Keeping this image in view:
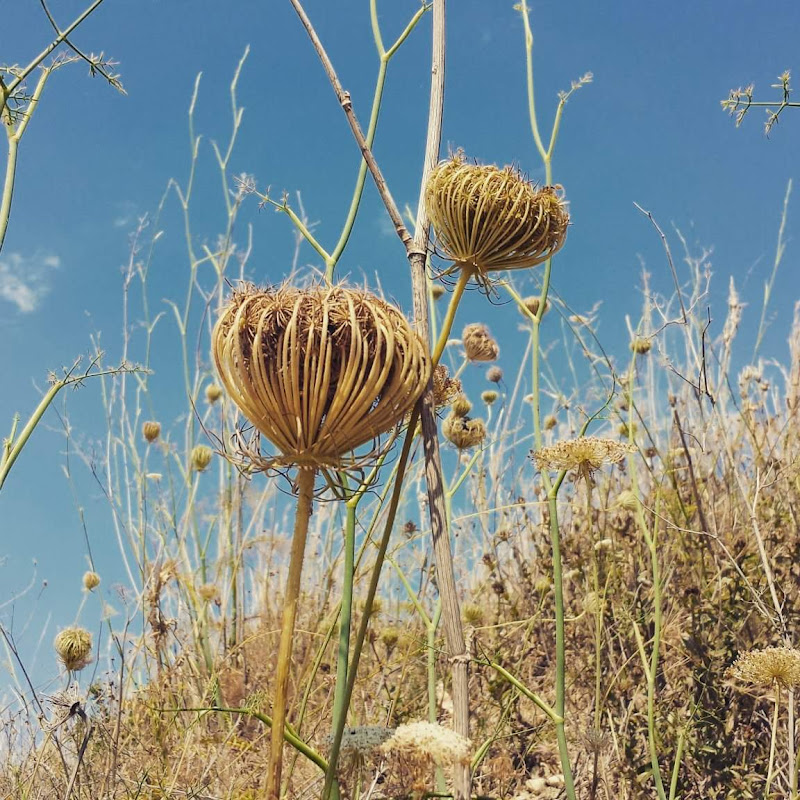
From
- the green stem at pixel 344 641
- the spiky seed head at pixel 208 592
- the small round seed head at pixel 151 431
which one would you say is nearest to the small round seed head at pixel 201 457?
the small round seed head at pixel 151 431

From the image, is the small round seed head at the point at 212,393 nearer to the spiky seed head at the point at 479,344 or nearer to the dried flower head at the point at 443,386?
the spiky seed head at the point at 479,344

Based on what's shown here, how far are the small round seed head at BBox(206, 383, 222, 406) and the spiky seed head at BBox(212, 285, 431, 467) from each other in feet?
10.3

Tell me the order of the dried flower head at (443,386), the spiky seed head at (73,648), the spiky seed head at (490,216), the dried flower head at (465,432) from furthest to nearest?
the dried flower head at (465,432) < the spiky seed head at (73,648) < the dried flower head at (443,386) < the spiky seed head at (490,216)

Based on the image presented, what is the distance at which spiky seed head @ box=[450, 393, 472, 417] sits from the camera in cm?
320

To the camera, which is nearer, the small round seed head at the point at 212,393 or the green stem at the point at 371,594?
the green stem at the point at 371,594

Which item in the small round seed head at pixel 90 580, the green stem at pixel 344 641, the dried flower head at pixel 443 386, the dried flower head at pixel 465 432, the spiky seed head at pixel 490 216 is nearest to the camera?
the green stem at pixel 344 641

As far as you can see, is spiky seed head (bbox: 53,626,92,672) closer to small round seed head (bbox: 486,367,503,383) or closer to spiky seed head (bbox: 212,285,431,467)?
spiky seed head (bbox: 212,285,431,467)

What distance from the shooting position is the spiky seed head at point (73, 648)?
8.80 ft

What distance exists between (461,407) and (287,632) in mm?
2050

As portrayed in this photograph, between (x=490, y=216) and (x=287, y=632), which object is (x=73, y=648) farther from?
(x=490, y=216)

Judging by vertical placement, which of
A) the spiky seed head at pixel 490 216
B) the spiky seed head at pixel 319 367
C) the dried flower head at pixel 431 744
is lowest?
the dried flower head at pixel 431 744

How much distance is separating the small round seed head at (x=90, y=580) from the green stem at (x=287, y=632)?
293cm

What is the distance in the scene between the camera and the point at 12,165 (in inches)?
66.3

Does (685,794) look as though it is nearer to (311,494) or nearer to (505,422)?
(505,422)
